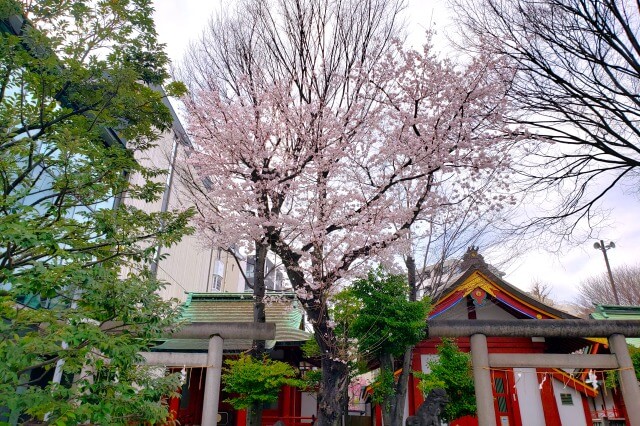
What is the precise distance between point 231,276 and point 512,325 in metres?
27.6

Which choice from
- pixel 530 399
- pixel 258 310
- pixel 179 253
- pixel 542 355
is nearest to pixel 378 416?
pixel 530 399

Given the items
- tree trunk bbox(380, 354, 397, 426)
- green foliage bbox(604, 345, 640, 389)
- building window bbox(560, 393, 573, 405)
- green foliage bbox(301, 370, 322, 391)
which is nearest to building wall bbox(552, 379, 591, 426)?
building window bbox(560, 393, 573, 405)

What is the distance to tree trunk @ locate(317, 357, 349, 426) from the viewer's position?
8977 millimetres

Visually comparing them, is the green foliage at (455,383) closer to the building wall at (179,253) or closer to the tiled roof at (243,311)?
the tiled roof at (243,311)

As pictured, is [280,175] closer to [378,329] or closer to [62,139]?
[378,329]

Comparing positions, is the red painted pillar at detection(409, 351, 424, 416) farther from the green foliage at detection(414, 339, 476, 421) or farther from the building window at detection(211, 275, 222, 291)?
the building window at detection(211, 275, 222, 291)

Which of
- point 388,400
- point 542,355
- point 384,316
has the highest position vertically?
point 384,316

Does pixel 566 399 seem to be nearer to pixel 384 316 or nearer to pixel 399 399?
pixel 399 399

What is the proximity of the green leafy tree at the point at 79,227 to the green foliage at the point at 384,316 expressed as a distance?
5.49 metres

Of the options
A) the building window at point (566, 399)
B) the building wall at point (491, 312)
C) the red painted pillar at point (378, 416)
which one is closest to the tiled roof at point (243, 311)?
the red painted pillar at point (378, 416)

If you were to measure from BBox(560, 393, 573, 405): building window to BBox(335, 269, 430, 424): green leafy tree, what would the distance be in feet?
23.3

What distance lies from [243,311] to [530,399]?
10.8m

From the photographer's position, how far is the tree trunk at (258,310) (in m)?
11.4

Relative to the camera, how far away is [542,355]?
881 cm
